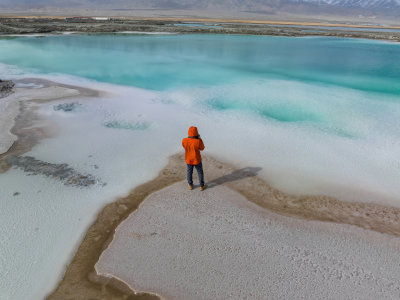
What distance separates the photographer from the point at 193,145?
4.77m

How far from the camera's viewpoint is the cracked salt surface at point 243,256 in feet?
11.4

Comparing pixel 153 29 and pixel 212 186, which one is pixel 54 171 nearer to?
pixel 212 186

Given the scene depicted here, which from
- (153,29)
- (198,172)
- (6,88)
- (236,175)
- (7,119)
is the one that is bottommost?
(153,29)

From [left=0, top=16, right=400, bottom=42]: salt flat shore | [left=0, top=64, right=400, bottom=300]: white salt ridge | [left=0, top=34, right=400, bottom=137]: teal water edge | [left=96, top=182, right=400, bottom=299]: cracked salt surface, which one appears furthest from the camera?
[left=0, top=16, right=400, bottom=42]: salt flat shore

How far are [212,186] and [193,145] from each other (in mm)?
1000

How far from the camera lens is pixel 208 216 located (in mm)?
4598

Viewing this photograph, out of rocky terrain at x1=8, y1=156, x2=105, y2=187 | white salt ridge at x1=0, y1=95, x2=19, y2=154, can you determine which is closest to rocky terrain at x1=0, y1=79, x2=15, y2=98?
white salt ridge at x1=0, y1=95, x2=19, y2=154

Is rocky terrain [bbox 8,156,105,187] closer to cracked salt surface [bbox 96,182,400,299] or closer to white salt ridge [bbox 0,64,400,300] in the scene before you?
white salt ridge [bbox 0,64,400,300]

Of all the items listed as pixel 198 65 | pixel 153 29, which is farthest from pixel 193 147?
pixel 153 29

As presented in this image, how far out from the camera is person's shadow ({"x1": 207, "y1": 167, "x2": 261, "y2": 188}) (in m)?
5.47

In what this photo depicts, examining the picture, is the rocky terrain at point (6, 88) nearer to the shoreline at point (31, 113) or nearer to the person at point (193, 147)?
the shoreline at point (31, 113)

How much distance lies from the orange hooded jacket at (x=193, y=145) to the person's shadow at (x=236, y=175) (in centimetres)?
74

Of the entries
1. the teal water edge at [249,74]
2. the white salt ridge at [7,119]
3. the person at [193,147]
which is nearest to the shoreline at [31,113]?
the white salt ridge at [7,119]

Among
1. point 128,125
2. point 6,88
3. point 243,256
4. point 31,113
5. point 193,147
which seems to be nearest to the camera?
point 243,256
